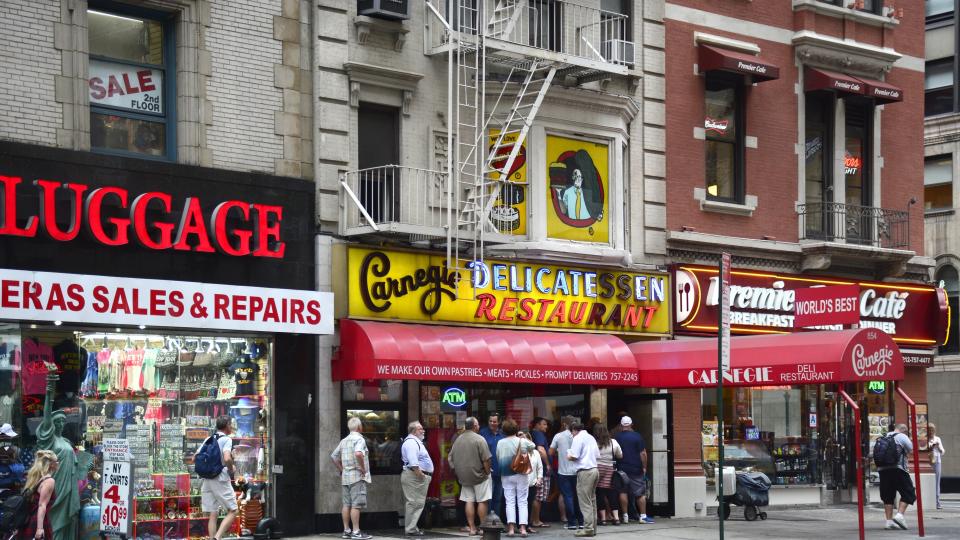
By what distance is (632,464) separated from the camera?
24.7 m

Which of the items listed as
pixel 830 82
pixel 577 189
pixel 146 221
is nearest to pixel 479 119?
pixel 577 189

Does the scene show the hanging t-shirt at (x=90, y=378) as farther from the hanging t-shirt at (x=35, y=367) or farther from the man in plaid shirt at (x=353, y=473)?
the man in plaid shirt at (x=353, y=473)

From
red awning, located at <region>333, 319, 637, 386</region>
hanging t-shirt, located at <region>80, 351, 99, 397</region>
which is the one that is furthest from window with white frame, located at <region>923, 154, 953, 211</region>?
hanging t-shirt, located at <region>80, 351, 99, 397</region>

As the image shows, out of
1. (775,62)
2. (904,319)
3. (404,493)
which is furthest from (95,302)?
(904,319)

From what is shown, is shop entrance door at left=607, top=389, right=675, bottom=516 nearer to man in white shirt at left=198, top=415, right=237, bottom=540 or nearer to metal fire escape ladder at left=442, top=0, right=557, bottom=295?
metal fire escape ladder at left=442, top=0, right=557, bottom=295

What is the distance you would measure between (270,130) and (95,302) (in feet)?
13.9

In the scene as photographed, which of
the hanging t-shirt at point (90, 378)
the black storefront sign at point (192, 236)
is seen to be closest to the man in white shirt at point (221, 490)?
the hanging t-shirt at point (90, 378)

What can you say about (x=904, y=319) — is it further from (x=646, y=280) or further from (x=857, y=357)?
(x=857, y=357)

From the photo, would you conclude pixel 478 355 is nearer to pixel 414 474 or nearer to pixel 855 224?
pixel 414 474

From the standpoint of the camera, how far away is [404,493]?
21.7m

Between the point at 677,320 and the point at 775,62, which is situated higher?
the point at 775,62

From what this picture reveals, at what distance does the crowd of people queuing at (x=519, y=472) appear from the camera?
2111cm

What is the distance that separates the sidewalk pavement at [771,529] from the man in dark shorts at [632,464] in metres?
0.39

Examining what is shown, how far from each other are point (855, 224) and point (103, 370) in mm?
16368
